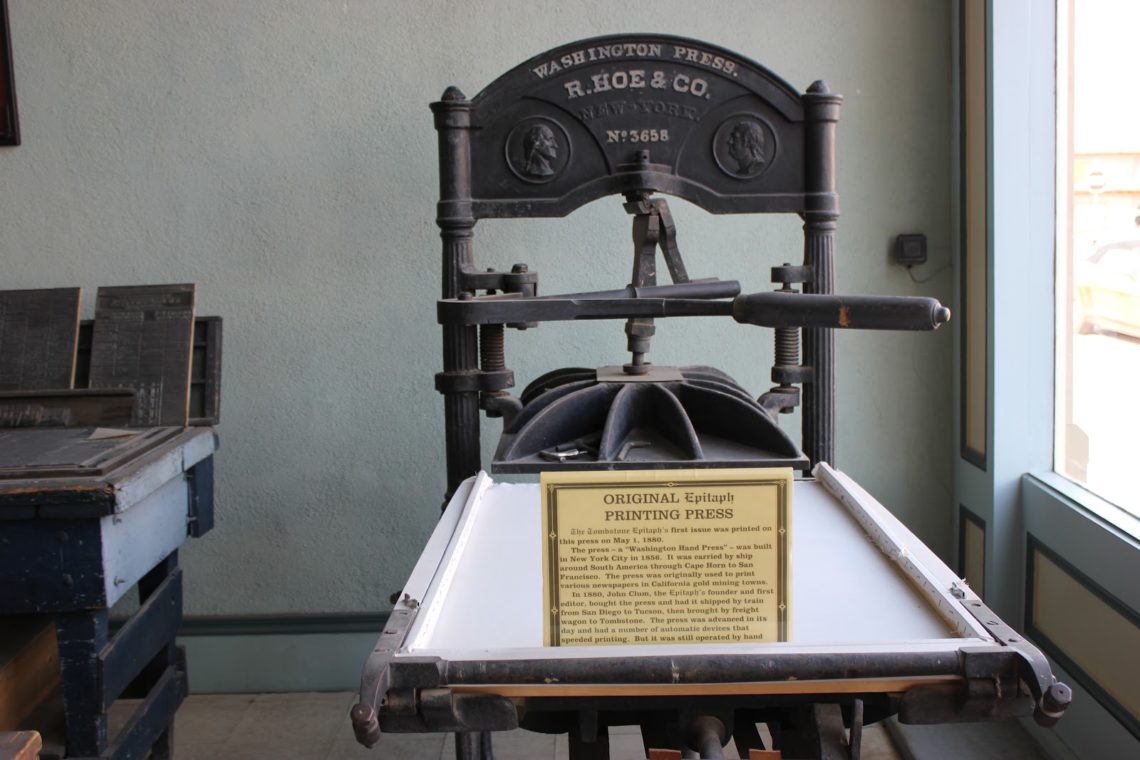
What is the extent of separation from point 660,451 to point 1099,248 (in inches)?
49.8

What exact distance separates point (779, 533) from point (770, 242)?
173cm

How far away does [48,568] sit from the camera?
1.82 metres

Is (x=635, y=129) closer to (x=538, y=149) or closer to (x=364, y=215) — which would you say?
(x=538, y=149)

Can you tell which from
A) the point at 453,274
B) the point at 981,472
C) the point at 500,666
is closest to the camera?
the point at 500,666

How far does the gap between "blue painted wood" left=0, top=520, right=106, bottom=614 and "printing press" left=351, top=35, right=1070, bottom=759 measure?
2.05 feet

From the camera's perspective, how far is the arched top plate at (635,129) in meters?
1.78

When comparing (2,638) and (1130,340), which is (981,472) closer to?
(1130,340)

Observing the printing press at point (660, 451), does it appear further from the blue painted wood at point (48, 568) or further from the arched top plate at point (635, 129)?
the blue painted wood at point (48, 568)

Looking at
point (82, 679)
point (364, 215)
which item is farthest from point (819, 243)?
point (82, 679)

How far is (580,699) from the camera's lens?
0.99 metres

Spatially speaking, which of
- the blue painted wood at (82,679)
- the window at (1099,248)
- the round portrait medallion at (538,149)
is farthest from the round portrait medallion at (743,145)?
the blue painted wood at (82,679)

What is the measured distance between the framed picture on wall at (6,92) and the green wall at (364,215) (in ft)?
0.08

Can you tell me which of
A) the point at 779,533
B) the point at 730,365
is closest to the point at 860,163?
the point at 730,365

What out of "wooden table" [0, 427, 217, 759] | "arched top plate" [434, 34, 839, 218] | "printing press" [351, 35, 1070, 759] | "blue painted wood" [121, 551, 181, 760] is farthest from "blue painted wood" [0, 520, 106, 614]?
"arched top plate" [434, 34, 839, 218]
